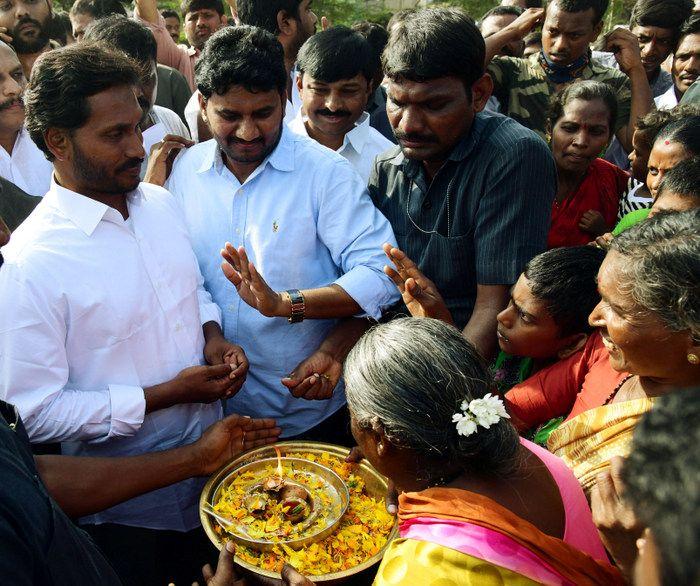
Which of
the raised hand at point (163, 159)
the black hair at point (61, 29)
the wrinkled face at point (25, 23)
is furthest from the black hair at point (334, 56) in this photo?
the black hair at point (61, 29)

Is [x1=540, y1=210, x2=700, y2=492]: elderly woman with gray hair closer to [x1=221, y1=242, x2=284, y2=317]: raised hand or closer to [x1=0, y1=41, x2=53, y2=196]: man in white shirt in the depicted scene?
[x1=221, y1=242, x2=284, y2=317]: raised hand

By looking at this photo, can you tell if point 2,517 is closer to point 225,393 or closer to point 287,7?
point 225,393

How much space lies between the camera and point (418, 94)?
8.48ft

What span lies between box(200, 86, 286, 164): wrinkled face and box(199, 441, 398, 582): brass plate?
1.35 meters

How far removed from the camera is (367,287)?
2.75 meters

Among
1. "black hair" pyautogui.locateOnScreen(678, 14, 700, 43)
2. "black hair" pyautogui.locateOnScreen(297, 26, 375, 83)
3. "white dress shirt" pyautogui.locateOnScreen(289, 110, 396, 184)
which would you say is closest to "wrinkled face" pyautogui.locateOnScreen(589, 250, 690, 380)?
"white dress shirt" pyautogui.locateOnScreen(289, 110, 396, 184)

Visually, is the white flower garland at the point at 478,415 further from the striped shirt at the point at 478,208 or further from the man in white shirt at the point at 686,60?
the man in white shirt at the point at 686,60

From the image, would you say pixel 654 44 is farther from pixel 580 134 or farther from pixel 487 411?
pixel 487 411

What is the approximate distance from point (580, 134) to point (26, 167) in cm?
343

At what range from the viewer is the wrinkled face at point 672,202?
2.66 m

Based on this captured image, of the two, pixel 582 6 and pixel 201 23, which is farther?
pixel 201 23

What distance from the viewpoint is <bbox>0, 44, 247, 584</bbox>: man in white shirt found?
2.13m

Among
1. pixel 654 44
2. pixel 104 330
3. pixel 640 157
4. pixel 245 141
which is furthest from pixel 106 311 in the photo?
pixel 654 44

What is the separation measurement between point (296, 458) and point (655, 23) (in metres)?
5.14
